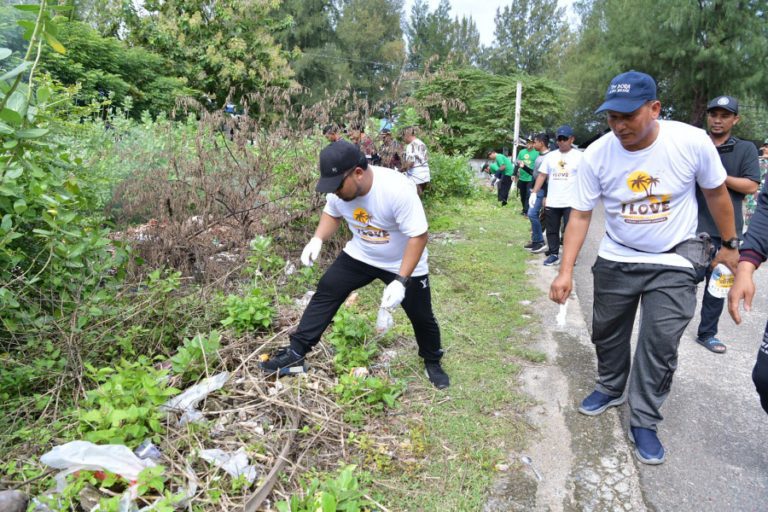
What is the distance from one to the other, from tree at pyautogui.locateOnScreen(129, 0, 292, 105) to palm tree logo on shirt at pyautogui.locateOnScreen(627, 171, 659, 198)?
55.6 feet

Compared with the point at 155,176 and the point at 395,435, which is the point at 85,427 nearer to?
the point at 395,435

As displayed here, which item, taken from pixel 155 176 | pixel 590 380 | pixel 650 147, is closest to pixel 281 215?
pixel 155 176

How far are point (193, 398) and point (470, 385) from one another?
5.57 ft

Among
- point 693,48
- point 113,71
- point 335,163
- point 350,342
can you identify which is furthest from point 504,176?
point 693,48

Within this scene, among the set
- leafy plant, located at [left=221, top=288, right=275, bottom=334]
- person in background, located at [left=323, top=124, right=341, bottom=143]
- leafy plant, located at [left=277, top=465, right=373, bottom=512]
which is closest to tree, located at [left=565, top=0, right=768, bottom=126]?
person in background, located at [left=323, top=124, right=341, bottom=143]

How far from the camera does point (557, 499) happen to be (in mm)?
2430

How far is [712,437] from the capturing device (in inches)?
113

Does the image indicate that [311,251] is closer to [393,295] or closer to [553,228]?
[393,295]

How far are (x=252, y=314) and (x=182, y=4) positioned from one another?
18398mm

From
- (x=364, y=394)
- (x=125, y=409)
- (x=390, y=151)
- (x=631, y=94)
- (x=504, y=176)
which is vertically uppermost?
(x=631, y=94)

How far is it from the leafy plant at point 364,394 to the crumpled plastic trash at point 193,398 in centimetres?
67

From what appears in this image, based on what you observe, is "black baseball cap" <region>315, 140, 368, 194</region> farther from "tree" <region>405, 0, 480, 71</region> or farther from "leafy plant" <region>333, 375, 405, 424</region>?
"tree" <region>405, 0, 480, 71</region>

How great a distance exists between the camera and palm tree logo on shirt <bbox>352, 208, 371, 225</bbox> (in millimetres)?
3006

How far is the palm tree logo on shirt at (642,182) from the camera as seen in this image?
262 centimetres
